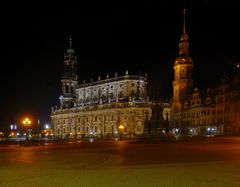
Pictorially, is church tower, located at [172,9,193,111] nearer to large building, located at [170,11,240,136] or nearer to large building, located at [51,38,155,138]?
large building, located at [170,11,240,136]

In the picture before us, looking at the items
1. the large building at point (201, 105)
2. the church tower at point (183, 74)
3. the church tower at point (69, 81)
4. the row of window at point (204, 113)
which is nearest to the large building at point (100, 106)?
the church tower at point (69, 81)

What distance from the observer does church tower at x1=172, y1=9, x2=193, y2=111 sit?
4247 inches

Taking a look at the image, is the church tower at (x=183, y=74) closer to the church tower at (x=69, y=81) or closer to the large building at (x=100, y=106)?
the large building at (x=100, y=106)

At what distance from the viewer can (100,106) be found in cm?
14075

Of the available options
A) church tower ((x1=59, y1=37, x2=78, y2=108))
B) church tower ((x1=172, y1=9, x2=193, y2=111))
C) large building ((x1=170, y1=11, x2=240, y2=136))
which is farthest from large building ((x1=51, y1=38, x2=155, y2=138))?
large building ((x1=170, y1=11, x2=240, y2=136))

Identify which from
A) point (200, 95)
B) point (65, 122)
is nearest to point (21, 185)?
point (200, 95)

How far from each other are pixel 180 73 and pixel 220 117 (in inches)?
868

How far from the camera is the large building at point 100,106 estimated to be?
131 meters

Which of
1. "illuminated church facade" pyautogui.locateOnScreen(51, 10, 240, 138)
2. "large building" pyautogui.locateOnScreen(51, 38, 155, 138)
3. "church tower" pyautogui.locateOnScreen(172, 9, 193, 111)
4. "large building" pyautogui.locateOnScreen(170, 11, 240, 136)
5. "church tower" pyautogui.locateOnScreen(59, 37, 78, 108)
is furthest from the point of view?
"church tower" pyautogui.locateOnScreen(59, 37, 78, 108)

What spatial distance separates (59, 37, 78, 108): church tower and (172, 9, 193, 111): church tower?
208 feet

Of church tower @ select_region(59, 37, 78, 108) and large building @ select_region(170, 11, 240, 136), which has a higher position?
church tower @ select_region(59, 37, 78, 108)

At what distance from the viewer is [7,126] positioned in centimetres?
16175

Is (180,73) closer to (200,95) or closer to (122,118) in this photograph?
(200,95)

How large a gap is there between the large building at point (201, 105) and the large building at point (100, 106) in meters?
17.9
